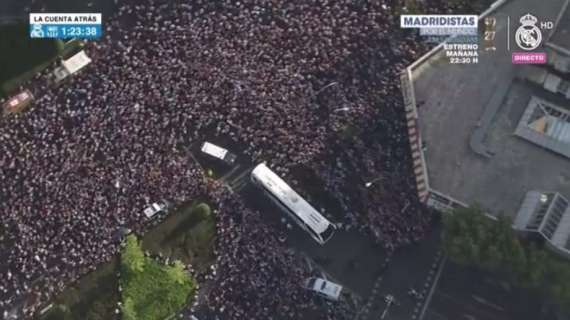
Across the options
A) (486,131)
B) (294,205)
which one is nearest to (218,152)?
(294,205)

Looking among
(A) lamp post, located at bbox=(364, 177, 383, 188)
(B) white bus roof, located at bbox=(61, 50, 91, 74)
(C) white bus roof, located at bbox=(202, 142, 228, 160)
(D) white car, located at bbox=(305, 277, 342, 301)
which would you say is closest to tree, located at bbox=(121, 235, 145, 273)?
(C) white bus roof, located at bbox=(202, 142, 228, 160)

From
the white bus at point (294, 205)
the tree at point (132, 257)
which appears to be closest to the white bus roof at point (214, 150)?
the white bus at point (294, 205)

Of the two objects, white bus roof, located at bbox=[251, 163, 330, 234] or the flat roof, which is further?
the flat roof

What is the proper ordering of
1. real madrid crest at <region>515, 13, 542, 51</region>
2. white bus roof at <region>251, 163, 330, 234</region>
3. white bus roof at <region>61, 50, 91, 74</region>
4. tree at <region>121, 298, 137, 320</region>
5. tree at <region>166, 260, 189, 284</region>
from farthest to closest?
1. real madrid crest at <region>515, 13, 542, 51</region>
2. white bus roof at <region>61, 50, 91, 74</region>
3. white bus roof at <region>251, 163, 330, 234</region>
4. tree at <region>166, 260, 189, 284</region>
5. tree at <region>121, 298, 137, 320</region>

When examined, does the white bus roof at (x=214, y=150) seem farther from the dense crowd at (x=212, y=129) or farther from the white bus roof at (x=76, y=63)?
the white bus roof at (x=76, y=63)

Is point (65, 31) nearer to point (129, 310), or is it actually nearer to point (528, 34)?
point (129, 310)

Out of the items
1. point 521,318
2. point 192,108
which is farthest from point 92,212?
point 521,318

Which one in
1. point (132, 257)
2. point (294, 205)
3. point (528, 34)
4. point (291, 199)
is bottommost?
point (132, 257)
